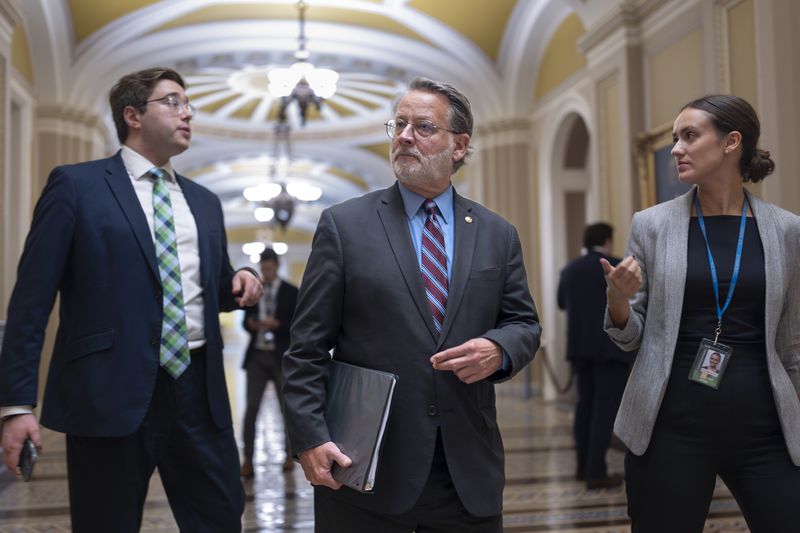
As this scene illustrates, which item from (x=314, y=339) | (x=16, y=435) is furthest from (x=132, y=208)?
(x=314, y=339)

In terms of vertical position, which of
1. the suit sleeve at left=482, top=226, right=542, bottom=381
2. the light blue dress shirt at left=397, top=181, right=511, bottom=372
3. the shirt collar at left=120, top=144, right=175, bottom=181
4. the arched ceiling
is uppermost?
the arched ceiling

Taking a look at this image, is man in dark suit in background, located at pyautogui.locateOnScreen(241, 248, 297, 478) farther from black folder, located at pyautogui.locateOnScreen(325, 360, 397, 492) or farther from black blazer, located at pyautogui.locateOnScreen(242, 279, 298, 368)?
black folder, located at pyautogui.locateOnScreen(325, 360, 397, 492)

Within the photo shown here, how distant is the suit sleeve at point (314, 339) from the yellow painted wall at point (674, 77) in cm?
521

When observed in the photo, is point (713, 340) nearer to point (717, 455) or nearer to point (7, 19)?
point (717, 455)

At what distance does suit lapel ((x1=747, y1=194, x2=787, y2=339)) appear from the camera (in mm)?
2174

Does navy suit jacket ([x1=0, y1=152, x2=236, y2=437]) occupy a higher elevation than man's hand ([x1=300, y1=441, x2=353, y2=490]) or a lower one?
higher

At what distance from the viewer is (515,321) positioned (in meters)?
2.11

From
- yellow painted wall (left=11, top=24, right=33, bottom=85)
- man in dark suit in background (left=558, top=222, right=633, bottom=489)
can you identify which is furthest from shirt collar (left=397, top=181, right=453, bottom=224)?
yellow painted wall (left=11, top=24, right=33, bottom=85)

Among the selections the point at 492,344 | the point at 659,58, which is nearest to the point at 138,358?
the point at 492,344

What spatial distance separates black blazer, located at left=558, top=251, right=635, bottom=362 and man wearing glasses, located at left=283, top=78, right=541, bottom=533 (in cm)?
355

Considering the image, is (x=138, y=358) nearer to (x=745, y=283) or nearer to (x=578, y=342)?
(x=745, y=283)

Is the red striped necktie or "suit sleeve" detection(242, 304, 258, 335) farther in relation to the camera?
"suit sleeve" detection(242, 304, 258, 335)

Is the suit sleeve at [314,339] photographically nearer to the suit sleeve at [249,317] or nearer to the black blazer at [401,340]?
the black blazer at [401,340]

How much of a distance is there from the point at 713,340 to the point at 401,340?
864mm
